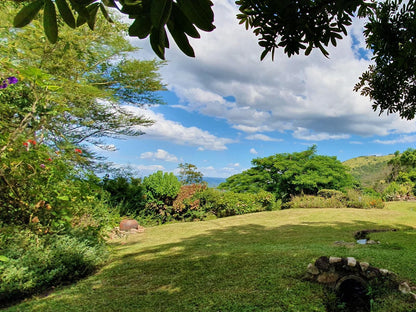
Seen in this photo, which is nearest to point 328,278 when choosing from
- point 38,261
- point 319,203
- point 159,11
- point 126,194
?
point 159,11

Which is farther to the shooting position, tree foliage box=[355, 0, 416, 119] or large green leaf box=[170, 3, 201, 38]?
tree foliage box=[355, 0, 416, 119]

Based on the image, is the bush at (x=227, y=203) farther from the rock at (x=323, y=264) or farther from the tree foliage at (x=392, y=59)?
the tree foliage at (x=392, y=59)

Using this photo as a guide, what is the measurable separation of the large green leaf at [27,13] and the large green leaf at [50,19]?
0.03 m

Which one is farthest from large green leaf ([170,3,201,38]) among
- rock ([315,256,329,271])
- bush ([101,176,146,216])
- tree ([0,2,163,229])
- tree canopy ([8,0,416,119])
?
bush ([101,176,146,216])

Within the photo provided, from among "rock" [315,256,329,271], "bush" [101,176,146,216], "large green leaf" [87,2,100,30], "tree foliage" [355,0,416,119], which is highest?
"tree foliage" [355,0,416,119]

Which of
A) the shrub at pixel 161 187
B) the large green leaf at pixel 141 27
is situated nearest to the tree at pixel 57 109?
the large green leaf at pixel 141 27

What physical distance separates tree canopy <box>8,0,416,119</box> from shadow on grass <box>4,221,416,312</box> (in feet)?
7.22

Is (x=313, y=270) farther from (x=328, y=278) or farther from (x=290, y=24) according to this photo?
(x=290, y=24)

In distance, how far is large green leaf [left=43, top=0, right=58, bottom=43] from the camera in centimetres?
76

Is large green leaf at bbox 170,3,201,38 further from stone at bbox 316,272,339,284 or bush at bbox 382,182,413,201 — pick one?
bush at bbox 382,182,413,201

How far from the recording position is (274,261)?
12.6ft

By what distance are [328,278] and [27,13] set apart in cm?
358

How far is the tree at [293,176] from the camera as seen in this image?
17297 mm

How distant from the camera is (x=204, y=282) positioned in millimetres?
3295
